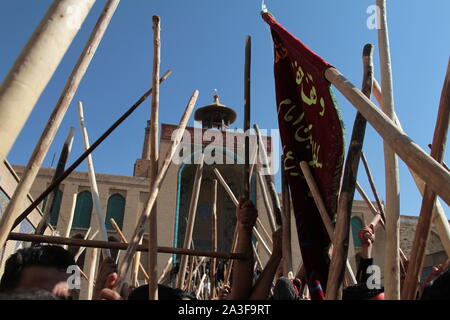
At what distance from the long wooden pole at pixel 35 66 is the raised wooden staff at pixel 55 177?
1.60 m

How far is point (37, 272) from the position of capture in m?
1.21

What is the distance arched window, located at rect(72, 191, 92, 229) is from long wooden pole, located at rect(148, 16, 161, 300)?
12150mm

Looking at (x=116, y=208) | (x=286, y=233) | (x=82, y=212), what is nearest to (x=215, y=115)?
(x=116, y=208)

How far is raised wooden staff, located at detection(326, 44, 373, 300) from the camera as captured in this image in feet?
3.76

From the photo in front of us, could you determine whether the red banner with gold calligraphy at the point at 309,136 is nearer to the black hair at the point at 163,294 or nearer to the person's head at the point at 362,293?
the person's head at the point at 362,293

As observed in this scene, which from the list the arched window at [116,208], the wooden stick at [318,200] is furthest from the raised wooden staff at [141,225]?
the arched window at [116,208]

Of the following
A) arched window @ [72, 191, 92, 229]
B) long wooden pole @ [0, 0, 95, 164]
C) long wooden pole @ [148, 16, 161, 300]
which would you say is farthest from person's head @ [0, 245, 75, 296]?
arched window @ [72, 191, 92, 229]

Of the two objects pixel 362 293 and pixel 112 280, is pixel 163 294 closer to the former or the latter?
pixel 112 280

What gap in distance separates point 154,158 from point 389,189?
2.71 feet

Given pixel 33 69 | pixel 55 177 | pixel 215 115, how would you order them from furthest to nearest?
pixel 215 115
pixel 55 177
pixel 33 69

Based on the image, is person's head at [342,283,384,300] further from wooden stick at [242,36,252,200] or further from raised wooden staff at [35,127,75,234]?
raised wooden staff at [35,127,75,234]

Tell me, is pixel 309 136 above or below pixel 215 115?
below
